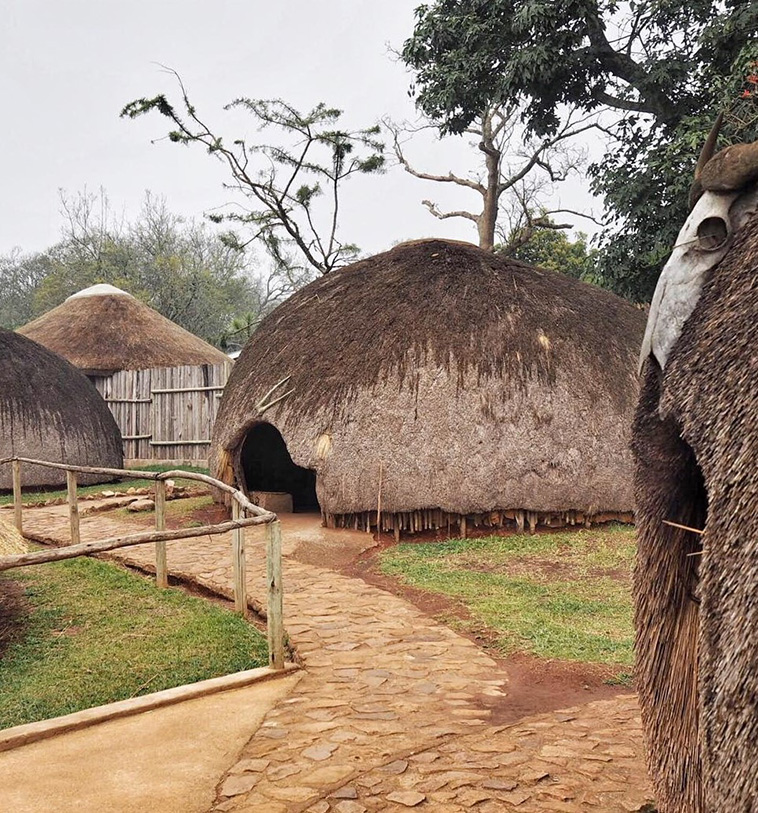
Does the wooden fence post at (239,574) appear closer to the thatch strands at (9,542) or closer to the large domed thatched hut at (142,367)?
the thatch strands at (9,542)

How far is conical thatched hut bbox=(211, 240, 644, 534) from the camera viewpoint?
9297 millimetres

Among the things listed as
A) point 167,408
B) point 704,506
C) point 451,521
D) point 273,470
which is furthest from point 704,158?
point 167,408

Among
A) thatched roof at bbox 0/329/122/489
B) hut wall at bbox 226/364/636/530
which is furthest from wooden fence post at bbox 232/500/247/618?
thatched roof at bbox 0/329/122/489

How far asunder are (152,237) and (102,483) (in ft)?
75.6

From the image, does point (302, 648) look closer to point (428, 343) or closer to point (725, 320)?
point (725, 320)

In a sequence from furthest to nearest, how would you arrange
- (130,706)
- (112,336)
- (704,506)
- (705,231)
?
(112,336) → (130,706) → (704,506) → (705,231)

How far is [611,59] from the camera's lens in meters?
14.9

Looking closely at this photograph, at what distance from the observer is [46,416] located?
14648 millimetres

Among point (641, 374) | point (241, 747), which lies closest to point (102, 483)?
point (241, 747)

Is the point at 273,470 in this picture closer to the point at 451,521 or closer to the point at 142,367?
the point at 451,521

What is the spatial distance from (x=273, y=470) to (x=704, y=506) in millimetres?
10268

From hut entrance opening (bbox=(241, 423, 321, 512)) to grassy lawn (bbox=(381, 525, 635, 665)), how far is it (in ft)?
15.3

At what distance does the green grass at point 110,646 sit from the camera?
480 centimetres

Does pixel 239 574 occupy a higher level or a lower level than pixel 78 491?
lower
